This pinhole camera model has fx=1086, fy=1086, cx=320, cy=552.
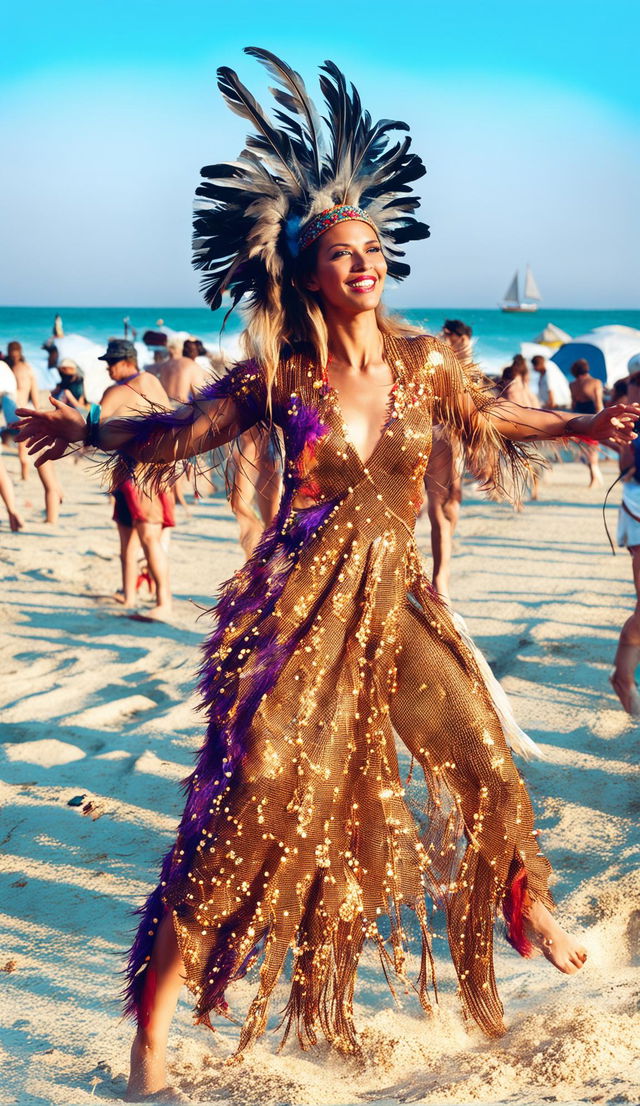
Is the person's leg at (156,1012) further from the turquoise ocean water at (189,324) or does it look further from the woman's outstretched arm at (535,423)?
the turquoise ocean water at (189,324)

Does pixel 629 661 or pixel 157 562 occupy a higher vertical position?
pixel 629 661

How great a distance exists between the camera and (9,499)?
1118 centimetres

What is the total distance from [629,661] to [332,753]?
10.2 feet

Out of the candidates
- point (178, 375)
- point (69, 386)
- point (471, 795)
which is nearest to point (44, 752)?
point (471, 795)

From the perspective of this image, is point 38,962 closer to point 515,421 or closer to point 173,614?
point 515,421

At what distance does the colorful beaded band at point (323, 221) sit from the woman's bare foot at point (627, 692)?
3213mm

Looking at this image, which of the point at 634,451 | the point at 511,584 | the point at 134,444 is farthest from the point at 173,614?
the point at 134,444

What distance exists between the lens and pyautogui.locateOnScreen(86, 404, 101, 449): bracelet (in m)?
3.04

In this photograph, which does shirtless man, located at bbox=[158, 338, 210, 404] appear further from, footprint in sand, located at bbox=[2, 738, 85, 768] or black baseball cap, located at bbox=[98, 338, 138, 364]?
footprint in sand, located at bbox=[2, 738, 85, 768]

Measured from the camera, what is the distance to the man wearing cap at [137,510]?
7629mm

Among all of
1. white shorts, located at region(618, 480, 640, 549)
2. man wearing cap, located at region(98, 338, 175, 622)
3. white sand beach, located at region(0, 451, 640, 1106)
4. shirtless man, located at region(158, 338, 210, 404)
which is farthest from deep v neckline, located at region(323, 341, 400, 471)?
shirtless man, located at region(158, 338, 210, 404)

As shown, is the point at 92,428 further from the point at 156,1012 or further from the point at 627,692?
the point at 627,692

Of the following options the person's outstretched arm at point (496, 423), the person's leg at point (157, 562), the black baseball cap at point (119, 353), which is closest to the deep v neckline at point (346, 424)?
the person's outstretched arm at point (496, 423)

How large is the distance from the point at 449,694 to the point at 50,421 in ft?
4.34
